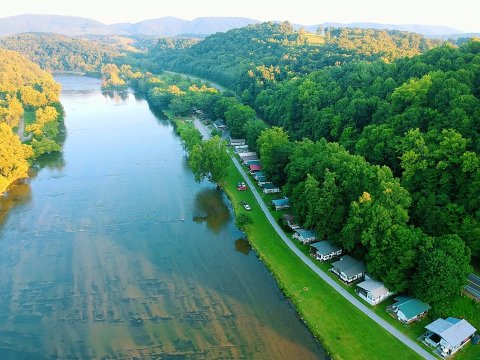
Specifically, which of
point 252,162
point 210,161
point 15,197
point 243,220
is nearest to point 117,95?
point 15,197

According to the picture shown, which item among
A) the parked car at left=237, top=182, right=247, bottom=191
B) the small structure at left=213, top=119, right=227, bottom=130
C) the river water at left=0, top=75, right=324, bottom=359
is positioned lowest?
the river water at left=0, top=75, right=324, bottom=359

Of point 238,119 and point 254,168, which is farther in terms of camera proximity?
point 238,119

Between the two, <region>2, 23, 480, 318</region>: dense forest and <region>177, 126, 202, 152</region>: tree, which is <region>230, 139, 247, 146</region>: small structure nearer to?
<region>2, 23, 480, 318</region>: dense forest

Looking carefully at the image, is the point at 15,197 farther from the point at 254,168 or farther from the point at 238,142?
the point at 238,142

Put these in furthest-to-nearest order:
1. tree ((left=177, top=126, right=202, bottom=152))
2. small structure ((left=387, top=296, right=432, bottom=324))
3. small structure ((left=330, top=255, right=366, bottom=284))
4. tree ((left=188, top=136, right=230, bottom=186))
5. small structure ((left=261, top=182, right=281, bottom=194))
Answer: tree ((left=177, top=126, right=202, bottom=152))
tree ((left=188, top=136, right=230, bottom=186))
small structure ((left=261, top=182, right=281, bottom=194))
small structure ((left=330, top=255, right=366, bottom=284))
small structure ((left=387, top=296, right=432, bottom=324))

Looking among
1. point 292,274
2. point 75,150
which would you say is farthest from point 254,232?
point 75,150

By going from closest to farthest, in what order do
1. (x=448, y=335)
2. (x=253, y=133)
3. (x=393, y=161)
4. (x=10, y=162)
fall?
(x=448, y=335) < (x=393, y=161) < (x=10, y=162) < (x=253, y=133)

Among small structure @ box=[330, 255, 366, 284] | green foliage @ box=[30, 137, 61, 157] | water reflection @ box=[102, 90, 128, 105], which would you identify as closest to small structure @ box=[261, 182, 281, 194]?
small structure @ box=[330, 255, 366, 284]

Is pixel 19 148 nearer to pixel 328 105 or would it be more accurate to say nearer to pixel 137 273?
pixel 137 273
